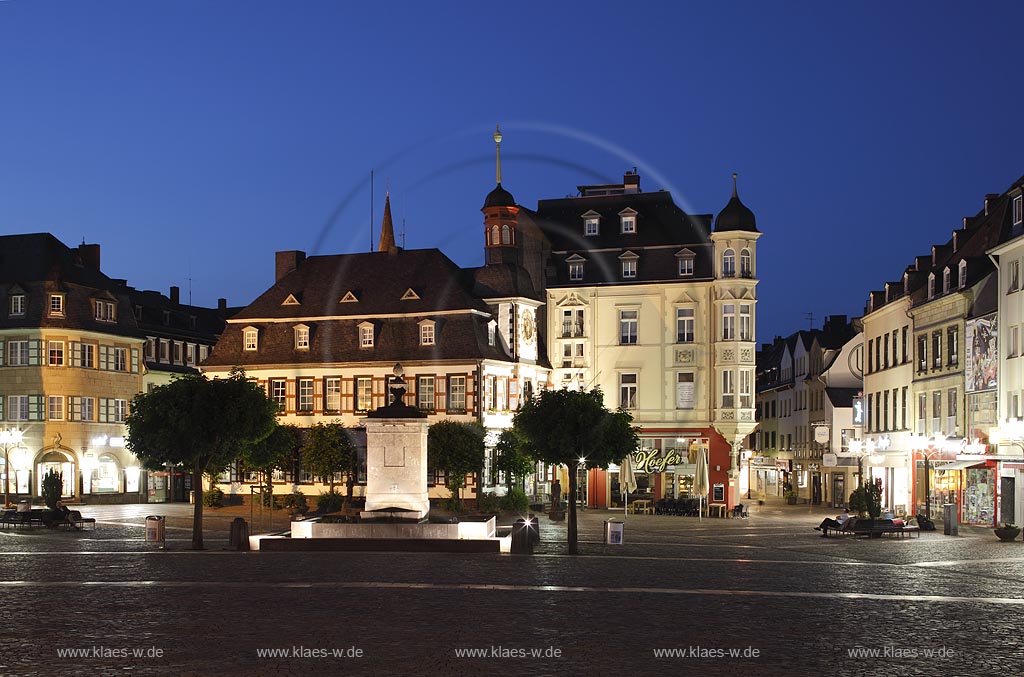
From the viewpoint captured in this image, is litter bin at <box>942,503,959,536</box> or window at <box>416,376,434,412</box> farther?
window at <box>416,376,434,412</box>

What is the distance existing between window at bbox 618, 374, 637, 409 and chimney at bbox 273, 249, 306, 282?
65.4 ft

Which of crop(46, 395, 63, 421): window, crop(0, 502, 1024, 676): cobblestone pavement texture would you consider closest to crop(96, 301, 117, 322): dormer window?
crop(46, 395, 63, 421): window

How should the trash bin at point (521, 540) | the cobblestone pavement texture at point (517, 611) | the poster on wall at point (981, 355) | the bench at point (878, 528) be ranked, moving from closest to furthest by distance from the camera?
1. the cobblestone pavement texture at point (517, 611)
2. the trash bin at point (521, 540)
3. the bench at point (878, 528)
4. the poster on wall at point (981, 355)

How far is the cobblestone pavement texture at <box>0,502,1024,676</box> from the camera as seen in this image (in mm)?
16969

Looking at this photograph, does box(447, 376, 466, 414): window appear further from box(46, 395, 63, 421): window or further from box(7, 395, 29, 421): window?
box(7, 395, 29, 421): window

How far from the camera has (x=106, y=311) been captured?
76188 millimetres

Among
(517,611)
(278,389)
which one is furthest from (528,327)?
(517,611)

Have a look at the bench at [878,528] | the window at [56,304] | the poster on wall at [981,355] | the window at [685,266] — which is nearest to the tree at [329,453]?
the window at [56,304]

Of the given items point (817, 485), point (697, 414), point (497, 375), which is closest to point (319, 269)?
point (497, 375)

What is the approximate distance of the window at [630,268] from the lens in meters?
72.8

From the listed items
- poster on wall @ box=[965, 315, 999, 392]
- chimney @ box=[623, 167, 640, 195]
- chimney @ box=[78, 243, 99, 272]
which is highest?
chimney @ box=[623, 167, 640, 195]

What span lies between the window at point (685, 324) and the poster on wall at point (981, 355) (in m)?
19.0

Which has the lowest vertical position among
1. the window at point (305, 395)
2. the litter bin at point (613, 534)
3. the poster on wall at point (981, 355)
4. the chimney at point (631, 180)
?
the litter bin at point (613, 534)

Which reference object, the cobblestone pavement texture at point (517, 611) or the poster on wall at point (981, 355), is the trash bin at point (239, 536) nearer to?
the cobblestone pavement texture at point (517, 611)
